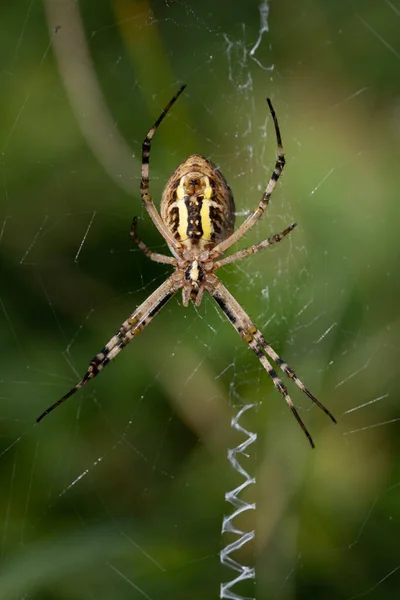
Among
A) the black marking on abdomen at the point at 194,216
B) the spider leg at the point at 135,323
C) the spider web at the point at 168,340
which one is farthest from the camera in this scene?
the spider web at the point at 168,340

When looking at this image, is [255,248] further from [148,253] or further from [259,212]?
[148,253]

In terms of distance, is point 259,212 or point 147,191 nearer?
point 147,191

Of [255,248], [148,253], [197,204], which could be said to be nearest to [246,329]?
[255,248]

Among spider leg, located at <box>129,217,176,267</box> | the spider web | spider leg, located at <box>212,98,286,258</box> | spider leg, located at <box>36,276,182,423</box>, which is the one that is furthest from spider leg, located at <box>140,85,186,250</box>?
the spider web

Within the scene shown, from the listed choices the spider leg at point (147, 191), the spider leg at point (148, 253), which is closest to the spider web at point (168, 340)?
the spider leg at point (148, 253)

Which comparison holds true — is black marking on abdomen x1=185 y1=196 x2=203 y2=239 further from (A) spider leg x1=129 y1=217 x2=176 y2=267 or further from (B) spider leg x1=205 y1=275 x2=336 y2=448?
(B) spider leg x1=205 y1=275 x2=336 y2=448

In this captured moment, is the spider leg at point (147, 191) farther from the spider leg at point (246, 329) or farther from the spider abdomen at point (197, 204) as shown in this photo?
the spider leg at point (246, 329)
